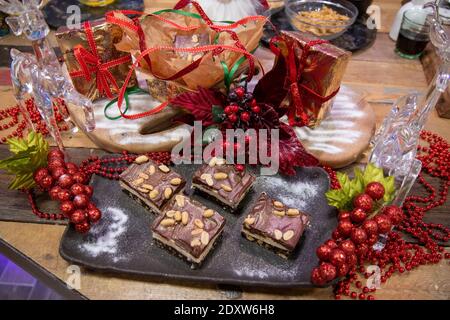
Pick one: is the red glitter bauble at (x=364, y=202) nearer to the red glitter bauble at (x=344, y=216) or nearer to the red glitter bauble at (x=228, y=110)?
the red glitter bauble at (x=344, y=216)

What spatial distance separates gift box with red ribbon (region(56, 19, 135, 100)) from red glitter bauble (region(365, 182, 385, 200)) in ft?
2.85

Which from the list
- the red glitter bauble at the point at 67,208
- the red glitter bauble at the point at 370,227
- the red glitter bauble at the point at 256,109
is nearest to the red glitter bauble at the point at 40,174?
the red glitter bauble at the point at 67,208

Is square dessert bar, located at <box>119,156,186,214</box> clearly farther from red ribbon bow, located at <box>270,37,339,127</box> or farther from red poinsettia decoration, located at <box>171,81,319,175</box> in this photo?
red ribbon bow, located at <box>270,37,339,127</box>

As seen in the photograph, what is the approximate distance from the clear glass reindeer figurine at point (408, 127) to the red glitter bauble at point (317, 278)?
1.02 feet

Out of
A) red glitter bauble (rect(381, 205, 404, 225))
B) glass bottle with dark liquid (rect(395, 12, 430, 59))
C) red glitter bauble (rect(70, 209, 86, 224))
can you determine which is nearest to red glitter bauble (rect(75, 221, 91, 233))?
red glitter bauble (rect(70, 209, 86, 224))

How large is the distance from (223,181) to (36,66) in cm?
58

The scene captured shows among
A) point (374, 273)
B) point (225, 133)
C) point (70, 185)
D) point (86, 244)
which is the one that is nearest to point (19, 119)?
point (70, 185)

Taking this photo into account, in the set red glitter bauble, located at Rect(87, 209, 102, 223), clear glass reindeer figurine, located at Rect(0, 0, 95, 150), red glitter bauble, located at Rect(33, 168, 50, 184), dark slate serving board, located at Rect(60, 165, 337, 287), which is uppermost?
clear glass reindeer figurine, located at Rect(0, 0, 95, 150)

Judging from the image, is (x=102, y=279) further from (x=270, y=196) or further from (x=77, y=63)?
(x=77, y=63)

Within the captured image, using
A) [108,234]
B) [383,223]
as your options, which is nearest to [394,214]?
[383,223]

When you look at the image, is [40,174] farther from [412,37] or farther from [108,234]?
[412,37]

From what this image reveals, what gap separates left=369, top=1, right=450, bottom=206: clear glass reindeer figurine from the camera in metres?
0.96

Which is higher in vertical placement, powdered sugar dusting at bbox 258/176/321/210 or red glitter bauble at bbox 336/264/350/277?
red glitter bauble at bbox 336/264/350/277

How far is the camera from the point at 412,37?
5.48 ft
